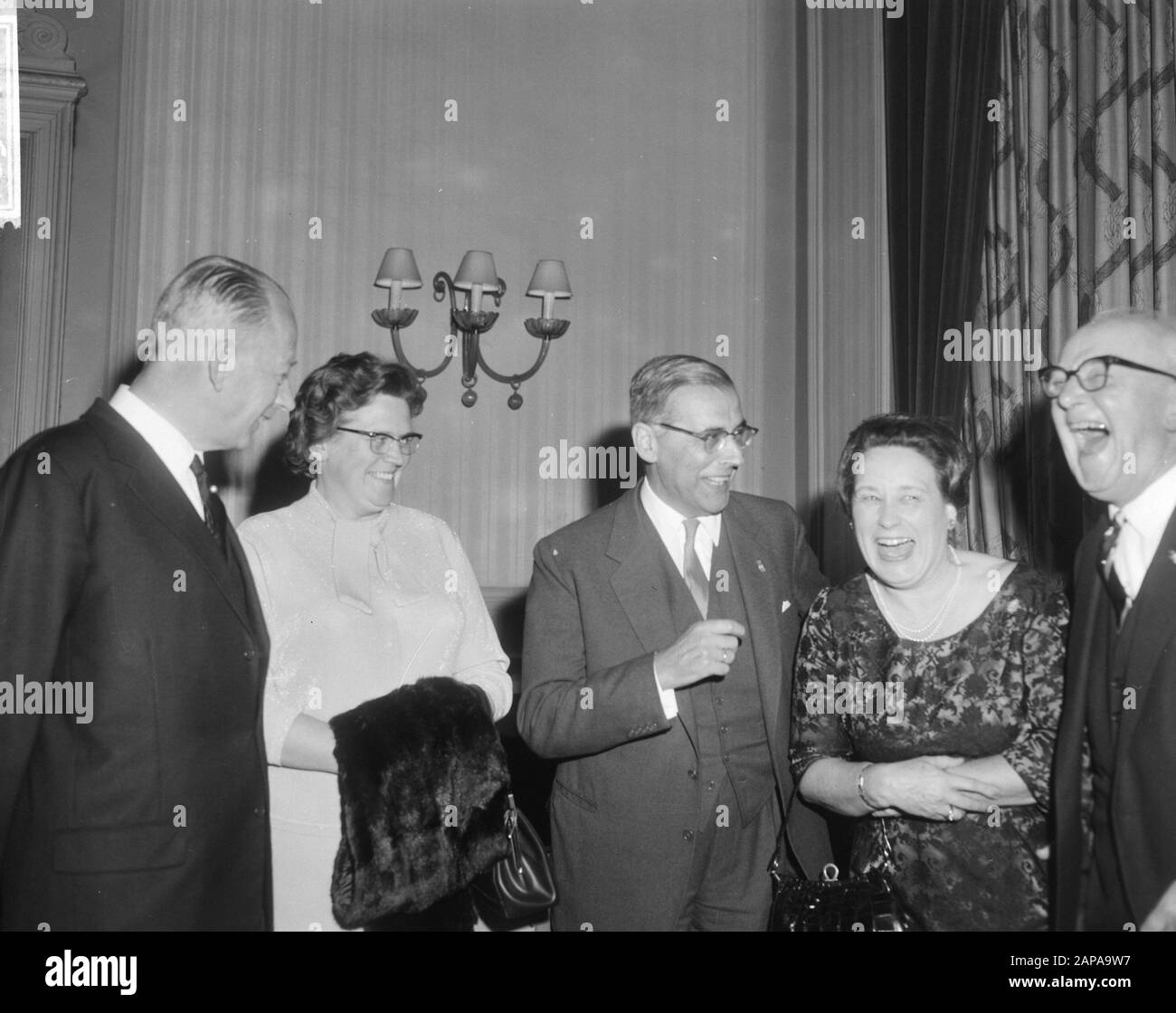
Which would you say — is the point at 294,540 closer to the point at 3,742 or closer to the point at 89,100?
the point at 3,742

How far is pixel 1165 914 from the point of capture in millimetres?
1614

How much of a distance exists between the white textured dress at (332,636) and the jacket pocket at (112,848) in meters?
0.46

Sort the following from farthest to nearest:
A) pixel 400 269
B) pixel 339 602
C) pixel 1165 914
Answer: pixel 400 269, pixel 339 602, pixel 1165 914

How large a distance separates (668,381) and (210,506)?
108 centimetres

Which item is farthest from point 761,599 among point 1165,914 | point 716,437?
point 1165,914

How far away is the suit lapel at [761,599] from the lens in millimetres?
2350

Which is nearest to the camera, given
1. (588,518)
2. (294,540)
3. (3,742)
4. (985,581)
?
(3,742)

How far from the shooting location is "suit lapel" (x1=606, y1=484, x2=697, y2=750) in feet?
7.79

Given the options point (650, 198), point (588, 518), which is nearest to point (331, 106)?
point (650, 198)

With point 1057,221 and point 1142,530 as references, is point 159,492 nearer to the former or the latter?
point 1142,530

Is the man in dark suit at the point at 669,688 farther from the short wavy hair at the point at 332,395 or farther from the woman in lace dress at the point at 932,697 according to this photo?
the short wavy hair at the point at 332,395

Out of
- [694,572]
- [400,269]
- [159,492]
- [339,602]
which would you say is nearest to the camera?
[159,492]
